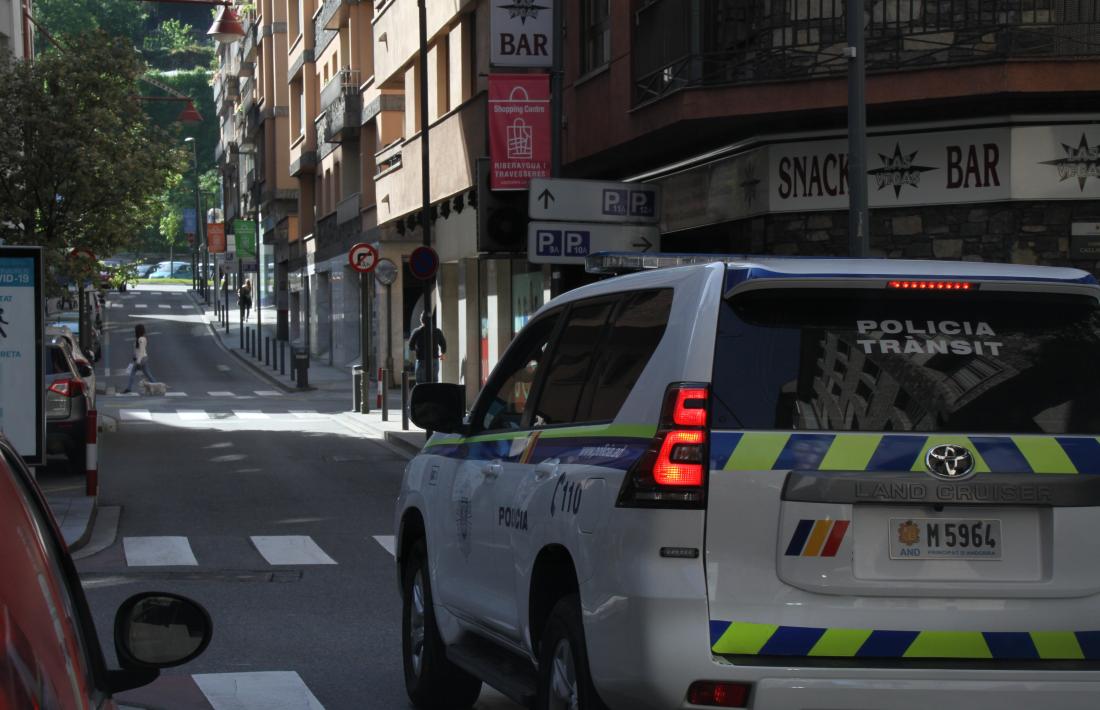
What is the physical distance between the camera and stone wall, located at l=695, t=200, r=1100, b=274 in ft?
60.9

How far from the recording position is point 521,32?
75.1 feet

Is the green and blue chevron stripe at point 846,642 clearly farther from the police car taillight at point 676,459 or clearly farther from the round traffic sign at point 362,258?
the round traffic sign at point 362,258

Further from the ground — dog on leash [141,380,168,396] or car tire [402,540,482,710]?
car tire [402,540,482,710]

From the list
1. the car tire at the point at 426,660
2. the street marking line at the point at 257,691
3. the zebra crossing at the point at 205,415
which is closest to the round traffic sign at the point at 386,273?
the zebra crossing at the point at 205,415

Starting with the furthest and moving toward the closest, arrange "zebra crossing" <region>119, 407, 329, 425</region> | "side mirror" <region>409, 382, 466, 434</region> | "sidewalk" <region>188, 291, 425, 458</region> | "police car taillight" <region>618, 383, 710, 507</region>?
"zebra crossing" <region>119, 407, 329, 425</region> < "sidewalk" <region>188, 291, 425, 458</region> < "side mirror" <region>409, 382, 466, 434</region> < "police car taillight" <region>618, 383, 710, 507</region>

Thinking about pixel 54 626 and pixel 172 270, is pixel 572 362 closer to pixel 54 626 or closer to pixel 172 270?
pixel 54 626

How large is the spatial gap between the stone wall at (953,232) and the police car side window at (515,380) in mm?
12251

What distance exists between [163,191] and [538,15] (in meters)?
10.2

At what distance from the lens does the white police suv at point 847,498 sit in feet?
15.8

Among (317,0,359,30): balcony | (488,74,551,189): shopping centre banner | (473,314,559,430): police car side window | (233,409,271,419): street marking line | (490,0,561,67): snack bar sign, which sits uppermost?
(317,0,359,30): balcony

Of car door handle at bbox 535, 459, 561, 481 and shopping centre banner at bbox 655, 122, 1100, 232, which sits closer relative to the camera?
car door handle at bbox 535, 459, 561, 481

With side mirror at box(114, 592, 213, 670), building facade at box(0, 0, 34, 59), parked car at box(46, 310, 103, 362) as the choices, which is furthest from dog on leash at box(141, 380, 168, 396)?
side mirror at box(114, 592, 213, 670)

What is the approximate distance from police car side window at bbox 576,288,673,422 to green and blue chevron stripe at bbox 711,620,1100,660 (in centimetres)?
90

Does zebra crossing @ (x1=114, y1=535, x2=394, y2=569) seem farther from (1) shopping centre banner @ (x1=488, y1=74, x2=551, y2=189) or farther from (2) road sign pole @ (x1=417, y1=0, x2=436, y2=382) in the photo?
(2) road sign pole @ (x1=417, y1=0, x2=436, y2=382)
